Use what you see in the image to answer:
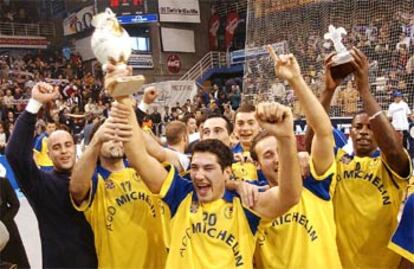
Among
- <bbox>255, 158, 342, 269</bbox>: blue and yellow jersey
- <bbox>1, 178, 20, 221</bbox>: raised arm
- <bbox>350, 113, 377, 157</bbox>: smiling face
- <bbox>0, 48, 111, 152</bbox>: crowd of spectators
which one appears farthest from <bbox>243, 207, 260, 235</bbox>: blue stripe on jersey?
<bbox>0, 48, 111, 152</bbox>: crowd of spectators

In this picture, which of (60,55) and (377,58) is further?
(60,55)

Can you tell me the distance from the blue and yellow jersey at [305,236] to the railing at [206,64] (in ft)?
63.6

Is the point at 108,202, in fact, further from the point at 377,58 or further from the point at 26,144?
the point at 377,58

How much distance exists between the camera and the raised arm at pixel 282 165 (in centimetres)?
203

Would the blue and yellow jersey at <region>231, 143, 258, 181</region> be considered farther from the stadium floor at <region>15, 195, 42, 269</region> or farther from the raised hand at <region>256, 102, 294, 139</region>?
the stadium floor at <region>15, 195, 42, 269</region>

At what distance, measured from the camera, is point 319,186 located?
8.42ft

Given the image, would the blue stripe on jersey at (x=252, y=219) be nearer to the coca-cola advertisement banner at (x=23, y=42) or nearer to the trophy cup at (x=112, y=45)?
the trophy cup at (x=112, y=45)

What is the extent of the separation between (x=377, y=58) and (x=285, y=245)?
9977mm

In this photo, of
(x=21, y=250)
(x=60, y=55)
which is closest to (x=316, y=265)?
(x=21, y=250)

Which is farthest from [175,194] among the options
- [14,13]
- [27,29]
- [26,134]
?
[14,13]

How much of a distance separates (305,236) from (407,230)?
0.49 m

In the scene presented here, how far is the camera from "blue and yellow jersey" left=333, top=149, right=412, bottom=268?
2.90m

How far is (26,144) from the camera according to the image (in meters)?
2.77

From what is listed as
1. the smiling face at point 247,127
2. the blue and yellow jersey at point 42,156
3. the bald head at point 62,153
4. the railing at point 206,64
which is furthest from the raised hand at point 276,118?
the railing at point 206,64
